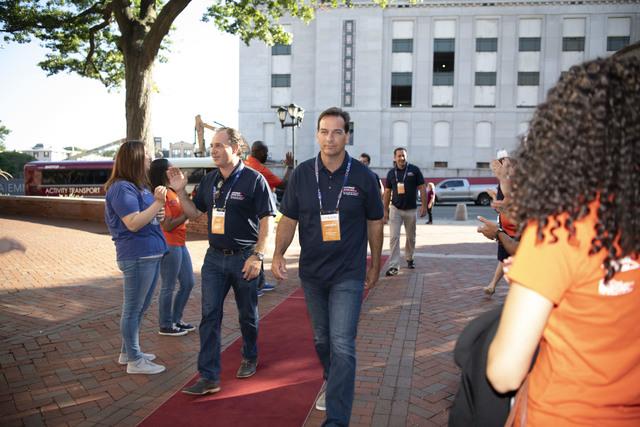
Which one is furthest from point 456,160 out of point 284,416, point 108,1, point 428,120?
point 284,416

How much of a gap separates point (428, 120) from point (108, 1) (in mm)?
27999

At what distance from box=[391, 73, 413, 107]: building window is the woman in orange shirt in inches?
1509

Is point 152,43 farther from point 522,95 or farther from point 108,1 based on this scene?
point 522,95

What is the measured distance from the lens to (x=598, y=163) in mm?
1214

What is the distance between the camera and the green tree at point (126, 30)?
11.9 metres

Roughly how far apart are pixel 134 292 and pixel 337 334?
1865 mm

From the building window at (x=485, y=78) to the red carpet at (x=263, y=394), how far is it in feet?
120

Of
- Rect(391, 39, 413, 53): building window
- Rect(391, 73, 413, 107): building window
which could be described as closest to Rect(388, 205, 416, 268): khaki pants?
Rect(391, 73, 413, 107): building window

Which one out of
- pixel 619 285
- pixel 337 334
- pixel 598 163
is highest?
pixel 598 163

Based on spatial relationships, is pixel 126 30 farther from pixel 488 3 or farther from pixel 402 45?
pixel 488 3

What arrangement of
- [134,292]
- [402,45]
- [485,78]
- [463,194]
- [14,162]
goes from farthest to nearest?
1. [14,162]
2. [402,45]
3. [485,78]
4. [463,194]
5. [134,292]

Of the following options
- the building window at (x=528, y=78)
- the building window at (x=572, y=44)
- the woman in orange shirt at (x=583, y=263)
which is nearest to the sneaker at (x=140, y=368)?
the woman in orange shirt at (x=583, y=263)

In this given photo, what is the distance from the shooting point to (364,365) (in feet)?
14.2

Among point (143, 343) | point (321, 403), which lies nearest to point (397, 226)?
point (143, 343)
